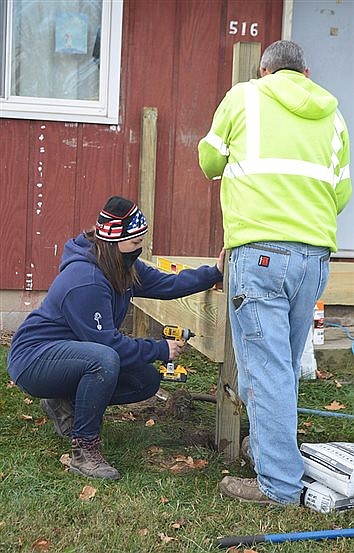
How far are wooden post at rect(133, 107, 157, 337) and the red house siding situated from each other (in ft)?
0.44

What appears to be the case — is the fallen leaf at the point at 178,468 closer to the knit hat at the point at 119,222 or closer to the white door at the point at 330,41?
the knit hat at the point at 119,222

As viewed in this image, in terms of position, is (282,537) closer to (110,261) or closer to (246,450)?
(246,450)

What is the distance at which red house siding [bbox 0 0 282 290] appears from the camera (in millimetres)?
7344

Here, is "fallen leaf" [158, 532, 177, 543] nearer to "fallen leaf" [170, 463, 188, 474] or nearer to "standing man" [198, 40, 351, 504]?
"standing man" [198, 40, 351, 504]

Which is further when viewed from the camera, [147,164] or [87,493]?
[147,164]

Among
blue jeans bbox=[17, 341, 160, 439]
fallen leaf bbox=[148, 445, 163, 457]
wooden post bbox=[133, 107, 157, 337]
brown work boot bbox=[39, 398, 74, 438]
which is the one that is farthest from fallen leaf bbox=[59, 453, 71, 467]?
wooden post bbox=[133, 107, 157, 337]

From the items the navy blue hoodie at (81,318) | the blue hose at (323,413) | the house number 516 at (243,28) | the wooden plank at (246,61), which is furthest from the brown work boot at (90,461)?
the house number 516 at (243,28)

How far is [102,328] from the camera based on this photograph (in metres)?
4.57

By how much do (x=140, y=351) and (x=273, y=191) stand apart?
1.08 metres

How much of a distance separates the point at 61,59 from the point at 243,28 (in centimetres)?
148

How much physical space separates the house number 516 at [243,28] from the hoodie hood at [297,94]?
348 centimetres

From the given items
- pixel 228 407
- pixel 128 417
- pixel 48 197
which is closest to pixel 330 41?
pixel 48 197

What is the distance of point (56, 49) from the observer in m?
7.38

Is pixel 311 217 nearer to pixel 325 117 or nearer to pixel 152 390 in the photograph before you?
pixel 325 117
